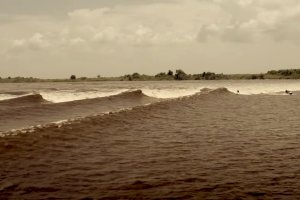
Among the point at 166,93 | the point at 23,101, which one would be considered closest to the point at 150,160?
the point at 23,101

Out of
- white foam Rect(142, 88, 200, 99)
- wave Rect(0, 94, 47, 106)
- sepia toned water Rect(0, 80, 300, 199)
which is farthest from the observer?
white foam Rect(142, 88, 200, 99)

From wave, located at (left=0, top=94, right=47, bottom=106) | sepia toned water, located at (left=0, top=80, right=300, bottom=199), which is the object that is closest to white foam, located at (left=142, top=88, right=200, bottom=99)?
wave, located at (left=0, top=94, right=47, bottom=106)

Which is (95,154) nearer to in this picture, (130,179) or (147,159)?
(147,159)

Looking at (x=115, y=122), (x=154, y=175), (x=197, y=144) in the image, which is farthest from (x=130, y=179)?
(x=115, y=122)

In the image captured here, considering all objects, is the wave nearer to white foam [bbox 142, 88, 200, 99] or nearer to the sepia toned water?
white foam [bbox 142, 88, 200, 99]

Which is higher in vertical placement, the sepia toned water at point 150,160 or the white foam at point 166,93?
the sepia toned water at point 150,160

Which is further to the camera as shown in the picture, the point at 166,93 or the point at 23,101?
the point at 166,93

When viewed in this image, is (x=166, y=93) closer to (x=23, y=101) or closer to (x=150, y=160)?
(x=23, y=101)

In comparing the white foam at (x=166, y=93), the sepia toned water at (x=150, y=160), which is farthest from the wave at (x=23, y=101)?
the sepia toned water at (x=150, y=160)

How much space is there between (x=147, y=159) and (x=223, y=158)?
8.85 ft

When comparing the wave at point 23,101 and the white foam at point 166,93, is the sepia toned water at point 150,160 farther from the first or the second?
the white foam at point 166,93

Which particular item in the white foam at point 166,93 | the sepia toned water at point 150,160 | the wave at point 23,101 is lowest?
the white foam at point 166,93

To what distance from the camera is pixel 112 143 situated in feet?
61.5

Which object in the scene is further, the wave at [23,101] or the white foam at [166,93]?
the white foam at [166,93]
